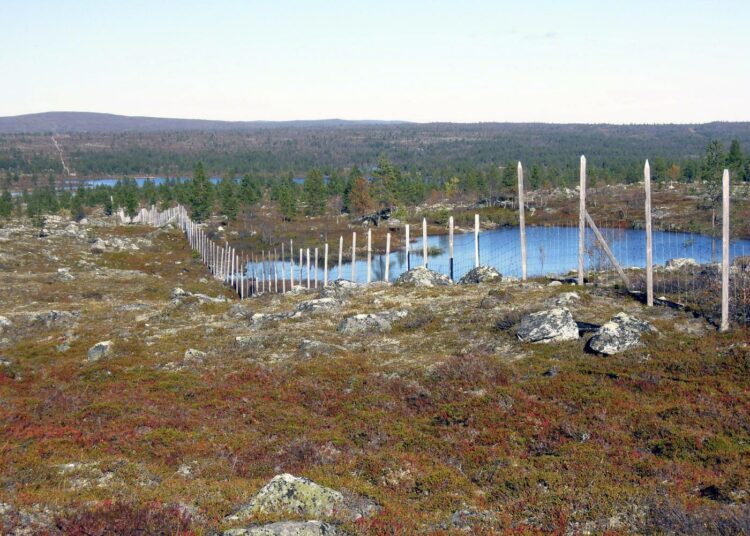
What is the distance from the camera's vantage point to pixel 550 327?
19.2 meters

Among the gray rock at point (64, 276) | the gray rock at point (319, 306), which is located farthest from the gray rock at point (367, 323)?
the gray rock at point (64, 276)

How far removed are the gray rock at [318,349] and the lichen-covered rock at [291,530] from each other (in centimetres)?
1173

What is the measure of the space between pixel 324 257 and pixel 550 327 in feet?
181

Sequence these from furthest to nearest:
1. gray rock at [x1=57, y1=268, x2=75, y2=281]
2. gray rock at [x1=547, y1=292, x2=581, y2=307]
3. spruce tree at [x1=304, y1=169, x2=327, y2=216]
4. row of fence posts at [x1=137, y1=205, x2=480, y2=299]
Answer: spruce tree at [x1=304, y1=169, x2=327, y2=216]
row of fence posts at [x1=137, y1=205, x2=480, y2=299]
gray rock at [x1=57, y1=268, x2=75, y2=281]
gray rock at [x1=547, y1=292, x2=581, y2=307]

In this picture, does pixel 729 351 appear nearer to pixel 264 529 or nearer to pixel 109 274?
pixel 264 529

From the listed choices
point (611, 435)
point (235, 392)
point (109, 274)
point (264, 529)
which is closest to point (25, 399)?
point (235, 392)

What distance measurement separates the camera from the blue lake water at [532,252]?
5441cm

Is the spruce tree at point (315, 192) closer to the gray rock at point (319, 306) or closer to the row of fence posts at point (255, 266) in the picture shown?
the row of fence posts at point (255, 266)

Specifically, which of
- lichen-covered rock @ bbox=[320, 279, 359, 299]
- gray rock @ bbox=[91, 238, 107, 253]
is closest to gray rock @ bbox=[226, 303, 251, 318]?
lichen-covered rock @ bbox=[320, 279, 359, 299]

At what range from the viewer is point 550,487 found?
1078cm

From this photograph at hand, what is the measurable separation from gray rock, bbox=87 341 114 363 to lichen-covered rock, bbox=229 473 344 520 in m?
15.6

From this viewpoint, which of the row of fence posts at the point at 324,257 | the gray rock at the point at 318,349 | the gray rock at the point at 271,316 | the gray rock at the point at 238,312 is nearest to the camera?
the row of fence posts at the point at 324,257

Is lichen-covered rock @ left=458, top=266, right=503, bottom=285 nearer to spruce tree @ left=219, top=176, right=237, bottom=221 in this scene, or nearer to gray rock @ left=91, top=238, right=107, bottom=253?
gray rock @ left=91, top=238, right=107, bottom=253

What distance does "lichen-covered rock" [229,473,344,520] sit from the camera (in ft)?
31.7
